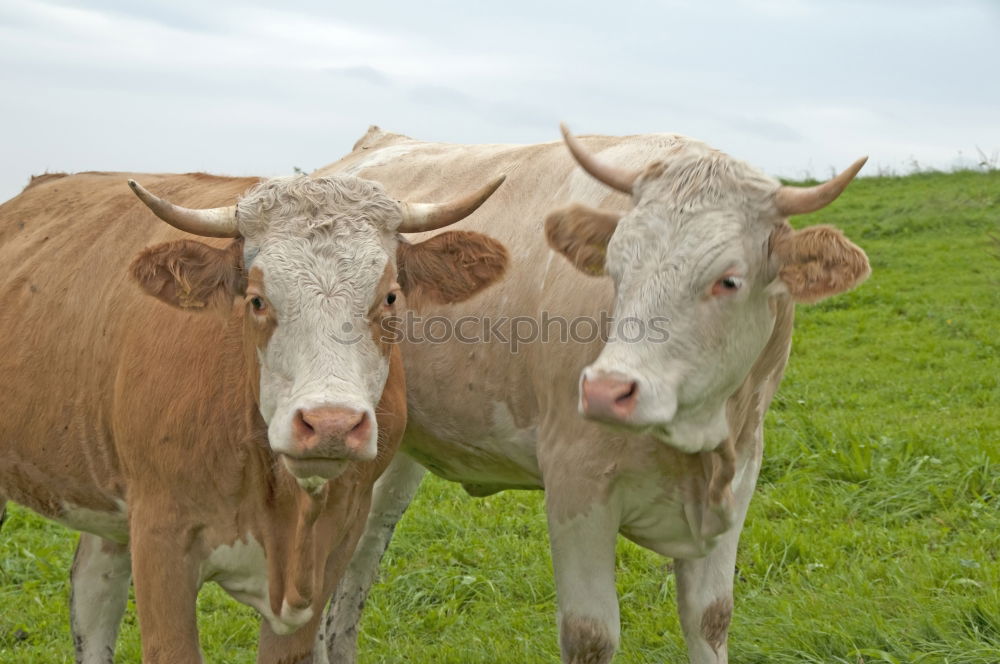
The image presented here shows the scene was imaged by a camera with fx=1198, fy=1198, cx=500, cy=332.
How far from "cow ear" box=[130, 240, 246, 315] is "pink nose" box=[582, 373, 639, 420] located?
50.5 inches

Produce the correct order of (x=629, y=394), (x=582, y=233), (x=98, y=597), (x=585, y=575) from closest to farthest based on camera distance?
(x=629, y=394) → (x=582, y=233) → (x=585, y=575) → (x=98, y=597)

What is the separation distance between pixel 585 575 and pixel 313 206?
5.97 ft

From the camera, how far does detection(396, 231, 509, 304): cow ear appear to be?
4406mm

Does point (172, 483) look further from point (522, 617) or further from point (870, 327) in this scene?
point (870, 327)

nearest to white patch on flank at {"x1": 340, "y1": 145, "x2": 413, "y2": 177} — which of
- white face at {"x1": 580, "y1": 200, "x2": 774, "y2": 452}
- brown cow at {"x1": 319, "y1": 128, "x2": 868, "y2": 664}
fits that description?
brown cow at {"x1": 319, "y1": 128, "x2": 868, "y2": 664}

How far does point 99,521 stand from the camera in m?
5.02

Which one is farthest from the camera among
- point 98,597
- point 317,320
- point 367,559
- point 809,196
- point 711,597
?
point 367,559

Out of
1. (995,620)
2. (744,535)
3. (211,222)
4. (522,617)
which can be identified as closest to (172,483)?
(211,222)

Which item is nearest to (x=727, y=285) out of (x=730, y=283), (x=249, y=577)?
(x=730, y=283)

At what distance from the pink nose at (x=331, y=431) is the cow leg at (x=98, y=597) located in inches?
96.1

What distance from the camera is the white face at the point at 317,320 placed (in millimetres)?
3629

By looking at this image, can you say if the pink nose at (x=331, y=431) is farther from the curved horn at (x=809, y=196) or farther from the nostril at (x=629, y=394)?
the curved horn at (x=809, y=196)

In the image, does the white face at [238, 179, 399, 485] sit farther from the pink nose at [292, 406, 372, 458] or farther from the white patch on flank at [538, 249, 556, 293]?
the white patch on flank at [538, 249, 556, 293]

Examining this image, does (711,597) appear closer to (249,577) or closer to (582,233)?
(582,233)
